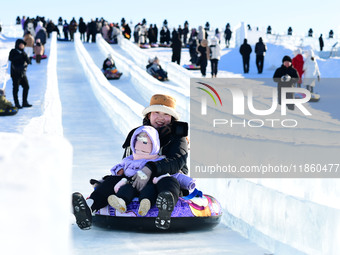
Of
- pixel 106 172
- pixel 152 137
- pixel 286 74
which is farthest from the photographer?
pixel 286 74

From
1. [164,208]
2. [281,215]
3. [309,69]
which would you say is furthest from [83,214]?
[309,69]

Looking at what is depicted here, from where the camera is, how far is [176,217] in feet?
16.3

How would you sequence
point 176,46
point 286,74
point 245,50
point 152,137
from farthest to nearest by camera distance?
point 176,46, point 245,50, point 286,74, point 152,137

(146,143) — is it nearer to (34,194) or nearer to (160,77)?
(34,194)

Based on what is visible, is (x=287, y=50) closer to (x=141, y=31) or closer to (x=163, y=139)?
(x=141, y=31)

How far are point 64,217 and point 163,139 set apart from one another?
345 centimetres

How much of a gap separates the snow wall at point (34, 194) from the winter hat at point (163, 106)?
11.4 ft

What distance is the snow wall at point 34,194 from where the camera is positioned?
5.07 feet

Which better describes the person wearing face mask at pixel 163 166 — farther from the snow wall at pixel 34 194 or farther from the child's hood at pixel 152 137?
the snow wall at pixel 34 194

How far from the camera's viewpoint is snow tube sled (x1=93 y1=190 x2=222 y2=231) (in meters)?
4.93

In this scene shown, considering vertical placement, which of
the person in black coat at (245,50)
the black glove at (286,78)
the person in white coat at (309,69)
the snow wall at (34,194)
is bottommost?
the person in black coat at (245,50)

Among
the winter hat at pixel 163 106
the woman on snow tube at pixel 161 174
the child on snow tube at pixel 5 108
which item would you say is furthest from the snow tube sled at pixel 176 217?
the child on snow tube at pixel 5 108

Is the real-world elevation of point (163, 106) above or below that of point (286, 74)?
above

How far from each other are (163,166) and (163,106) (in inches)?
22.2
